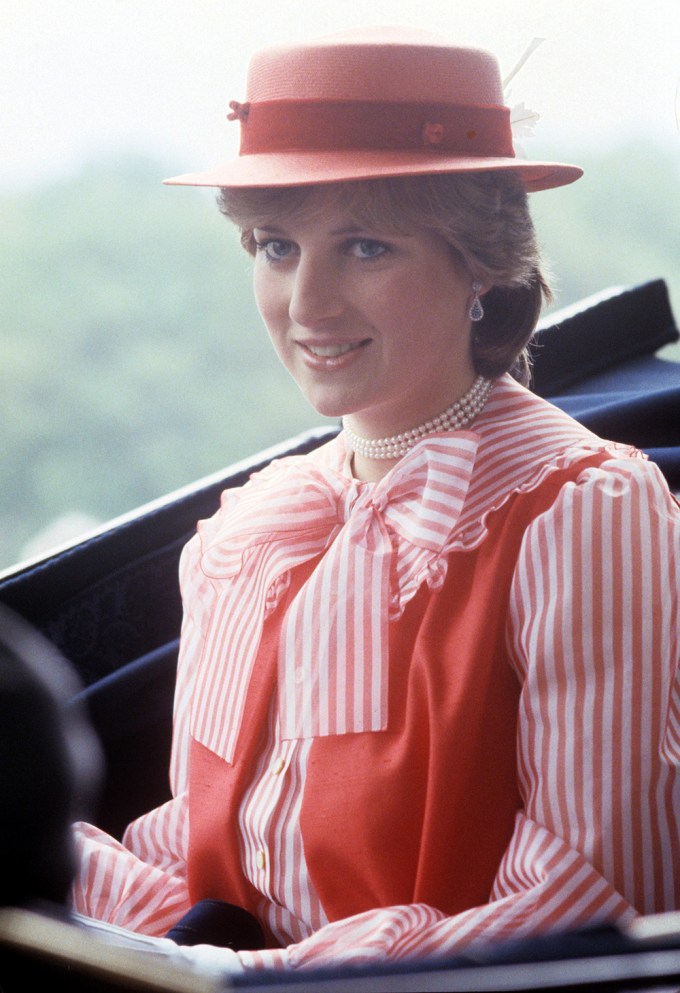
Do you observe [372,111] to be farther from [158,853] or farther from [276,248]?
[158,853]

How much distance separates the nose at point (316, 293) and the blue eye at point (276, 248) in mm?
44

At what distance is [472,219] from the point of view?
938 millimetres

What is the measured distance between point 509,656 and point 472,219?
344mm

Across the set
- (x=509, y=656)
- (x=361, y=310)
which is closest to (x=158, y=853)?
(x=509, y=656)

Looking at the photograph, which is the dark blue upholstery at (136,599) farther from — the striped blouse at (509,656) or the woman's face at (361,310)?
the woman's face at (361,310)

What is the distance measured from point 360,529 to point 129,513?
1.74 ft

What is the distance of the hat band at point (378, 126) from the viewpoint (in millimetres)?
911

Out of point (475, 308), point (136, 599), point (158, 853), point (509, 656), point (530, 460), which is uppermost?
point (475, 308)

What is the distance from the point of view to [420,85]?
36.0 inches

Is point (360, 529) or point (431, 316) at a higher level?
point (431, 316)

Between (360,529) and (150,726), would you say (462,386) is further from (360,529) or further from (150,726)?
(150,726)

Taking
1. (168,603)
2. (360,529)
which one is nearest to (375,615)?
(360,529)

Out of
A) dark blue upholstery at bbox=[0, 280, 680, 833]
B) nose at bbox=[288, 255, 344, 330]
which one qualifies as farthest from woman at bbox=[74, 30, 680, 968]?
dark blue upholstery at bbox=[0, 280, 680, 833]

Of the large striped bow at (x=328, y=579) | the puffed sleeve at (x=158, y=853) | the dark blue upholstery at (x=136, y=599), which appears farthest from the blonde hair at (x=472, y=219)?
the dark blue upholstery at (x=136, y=599)
